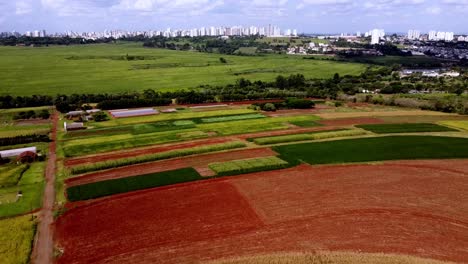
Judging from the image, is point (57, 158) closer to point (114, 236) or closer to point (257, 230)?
point (114, 236)

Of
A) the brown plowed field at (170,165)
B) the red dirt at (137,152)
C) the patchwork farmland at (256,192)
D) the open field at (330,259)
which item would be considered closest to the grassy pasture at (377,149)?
the patchwork farmland at (256,192)

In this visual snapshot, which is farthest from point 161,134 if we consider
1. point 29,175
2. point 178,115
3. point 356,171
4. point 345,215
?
point 345,215

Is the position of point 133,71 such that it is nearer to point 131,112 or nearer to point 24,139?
point 131,112

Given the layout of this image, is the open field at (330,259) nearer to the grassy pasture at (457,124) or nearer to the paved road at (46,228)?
the paved road at (46,228)

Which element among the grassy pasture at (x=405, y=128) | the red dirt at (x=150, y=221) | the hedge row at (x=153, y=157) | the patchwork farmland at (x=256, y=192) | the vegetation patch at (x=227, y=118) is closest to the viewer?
the patchwork farmland at (x=256, y=192)

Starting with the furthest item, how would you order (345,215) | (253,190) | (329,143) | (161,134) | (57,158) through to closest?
(161,134), (329,143), (57,158), (253,190), (345,215)
